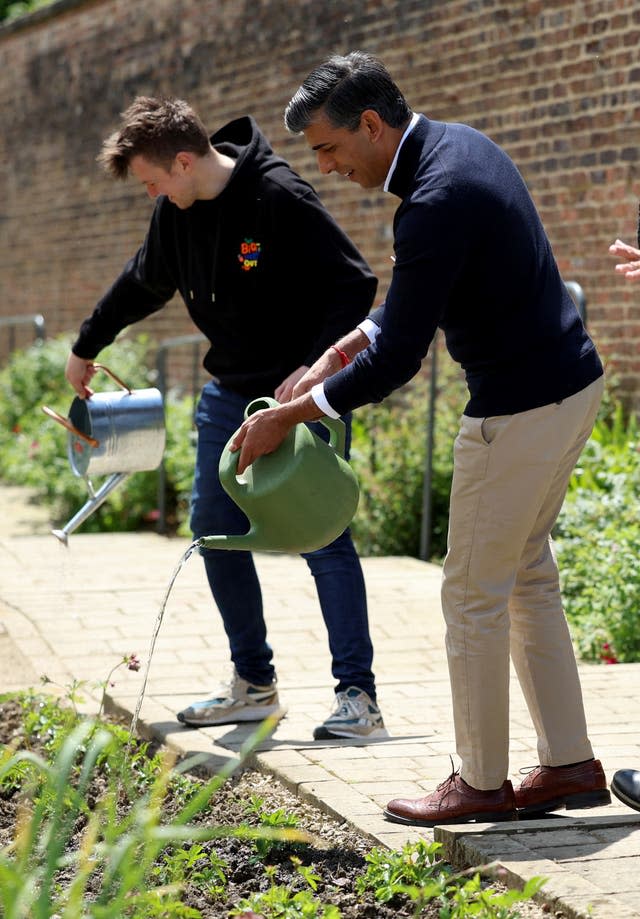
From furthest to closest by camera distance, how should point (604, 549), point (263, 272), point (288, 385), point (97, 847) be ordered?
1. point (604, 549)
2. point (263, 272)
3. point (288, 385)
4. point (97, 847)

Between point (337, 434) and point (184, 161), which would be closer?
point (337, 434)

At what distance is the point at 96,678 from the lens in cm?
468

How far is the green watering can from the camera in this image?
3096 mm

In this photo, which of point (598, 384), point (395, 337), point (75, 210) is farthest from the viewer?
point (75, 210)

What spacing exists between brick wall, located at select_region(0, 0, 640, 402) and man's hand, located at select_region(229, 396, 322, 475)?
3.18 ft

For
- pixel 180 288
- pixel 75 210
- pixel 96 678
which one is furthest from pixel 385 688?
pixel 75 210

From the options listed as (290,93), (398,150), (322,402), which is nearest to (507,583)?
(322,402)

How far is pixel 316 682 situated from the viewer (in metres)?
4.55

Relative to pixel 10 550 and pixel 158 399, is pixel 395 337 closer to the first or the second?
pixel 158 399

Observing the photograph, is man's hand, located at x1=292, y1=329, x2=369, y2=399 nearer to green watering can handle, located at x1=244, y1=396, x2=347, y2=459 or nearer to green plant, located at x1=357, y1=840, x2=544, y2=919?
green watering can handle, located at x1=244, y1=396, x2=347, y2=459

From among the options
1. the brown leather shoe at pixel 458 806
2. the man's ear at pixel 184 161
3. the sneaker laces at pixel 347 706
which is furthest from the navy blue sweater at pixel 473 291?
the sneaker laces at pixel 347 706

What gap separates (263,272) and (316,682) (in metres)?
1.44

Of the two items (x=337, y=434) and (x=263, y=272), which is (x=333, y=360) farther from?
(x=263, y=272)

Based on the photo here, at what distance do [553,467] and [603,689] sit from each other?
1.61m
